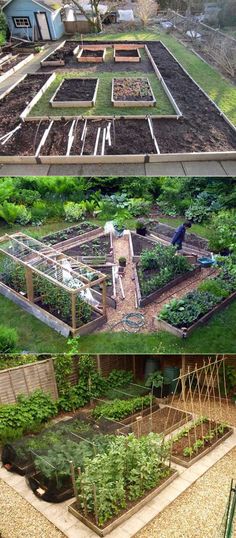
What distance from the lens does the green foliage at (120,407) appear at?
765 centimetres

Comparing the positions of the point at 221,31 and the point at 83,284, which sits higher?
the point at 221,31

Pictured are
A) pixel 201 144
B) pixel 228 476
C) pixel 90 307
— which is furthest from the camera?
pixel 201 144

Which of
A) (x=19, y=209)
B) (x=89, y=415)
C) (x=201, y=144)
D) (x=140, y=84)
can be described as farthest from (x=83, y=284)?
(x=140, y=84)

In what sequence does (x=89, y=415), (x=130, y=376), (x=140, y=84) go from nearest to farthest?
(x=89, y=415), (x=130, y=376), (x=140, y=84)

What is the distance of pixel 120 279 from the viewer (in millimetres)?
6207

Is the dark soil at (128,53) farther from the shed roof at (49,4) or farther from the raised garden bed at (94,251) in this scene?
the raised garden bed at (94,251)

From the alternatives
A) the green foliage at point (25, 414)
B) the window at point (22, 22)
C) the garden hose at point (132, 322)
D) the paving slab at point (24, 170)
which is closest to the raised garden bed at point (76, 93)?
the window at point (22, 22)

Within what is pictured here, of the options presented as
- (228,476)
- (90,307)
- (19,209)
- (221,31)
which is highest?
(221,31)

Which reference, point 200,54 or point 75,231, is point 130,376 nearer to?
point 75,231

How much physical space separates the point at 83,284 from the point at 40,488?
290cm

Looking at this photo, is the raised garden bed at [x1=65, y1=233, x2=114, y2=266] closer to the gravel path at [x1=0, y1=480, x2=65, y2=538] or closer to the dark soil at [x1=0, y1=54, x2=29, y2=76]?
the gravel path at [x1=0, y1=480, x2=65, y2=538]

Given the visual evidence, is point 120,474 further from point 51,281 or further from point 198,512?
point 51,281

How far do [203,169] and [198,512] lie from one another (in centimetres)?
620

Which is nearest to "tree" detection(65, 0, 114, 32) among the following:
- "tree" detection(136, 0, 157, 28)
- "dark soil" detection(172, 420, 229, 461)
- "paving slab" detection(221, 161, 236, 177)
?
"tree" detection(136, 0, 157, 28)
